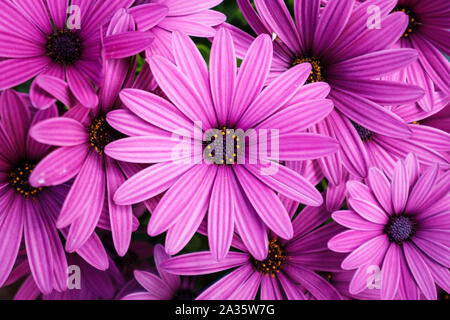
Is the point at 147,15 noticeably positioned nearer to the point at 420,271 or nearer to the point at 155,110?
the point at 155,110

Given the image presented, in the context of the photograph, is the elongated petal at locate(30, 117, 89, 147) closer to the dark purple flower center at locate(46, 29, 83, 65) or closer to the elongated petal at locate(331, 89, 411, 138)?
the dark purple flower center at locate(46, 29, 83, 65)

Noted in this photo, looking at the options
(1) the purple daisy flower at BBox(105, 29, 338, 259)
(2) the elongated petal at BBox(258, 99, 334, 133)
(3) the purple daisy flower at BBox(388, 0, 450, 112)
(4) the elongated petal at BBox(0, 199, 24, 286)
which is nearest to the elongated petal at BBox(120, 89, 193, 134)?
(1) the purple daisy flower at BBox(105, 29, 338, 259)

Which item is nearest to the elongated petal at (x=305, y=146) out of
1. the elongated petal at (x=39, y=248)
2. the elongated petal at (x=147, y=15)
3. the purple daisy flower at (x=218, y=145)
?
the purple daisy flower at (x=218, y=145)

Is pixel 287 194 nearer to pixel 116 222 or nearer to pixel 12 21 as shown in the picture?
pixel 116 222

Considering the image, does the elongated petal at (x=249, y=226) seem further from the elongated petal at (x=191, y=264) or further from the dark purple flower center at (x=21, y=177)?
the dark purple flower center at (x=21, y=177)

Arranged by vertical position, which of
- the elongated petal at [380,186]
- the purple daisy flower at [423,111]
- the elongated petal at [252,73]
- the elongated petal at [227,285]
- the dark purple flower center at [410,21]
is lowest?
the elongated petal at [227,285]
